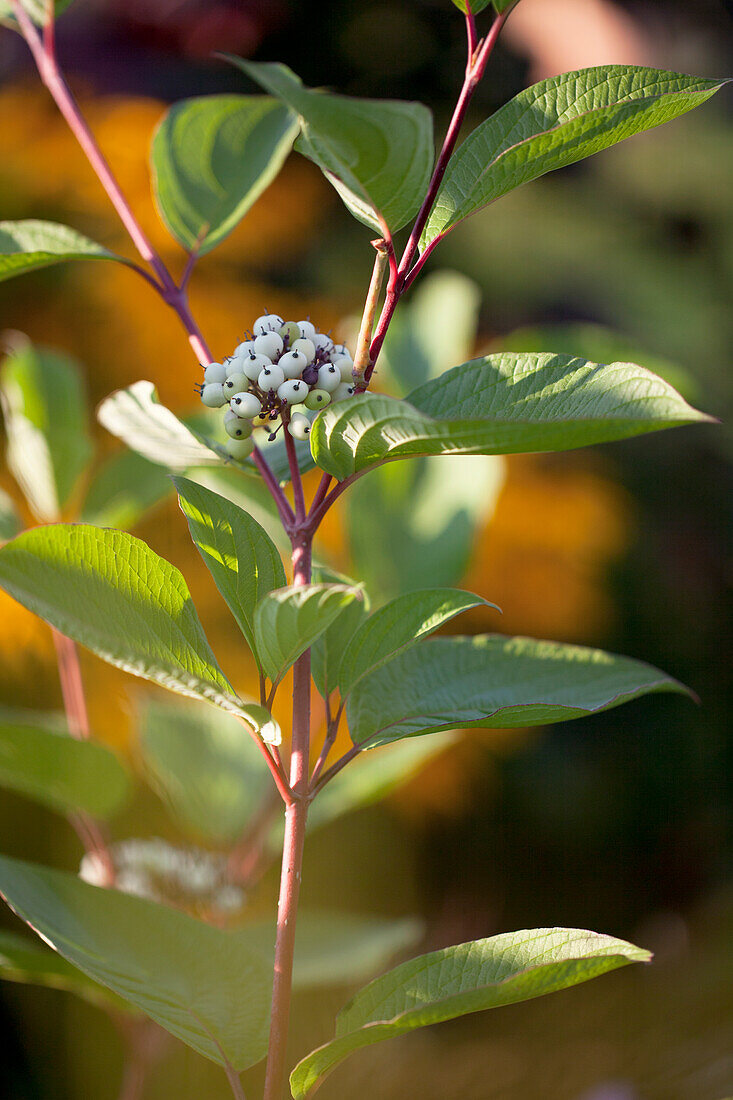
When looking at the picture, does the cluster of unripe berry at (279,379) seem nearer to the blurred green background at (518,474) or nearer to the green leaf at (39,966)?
the green leaf at (39,966)

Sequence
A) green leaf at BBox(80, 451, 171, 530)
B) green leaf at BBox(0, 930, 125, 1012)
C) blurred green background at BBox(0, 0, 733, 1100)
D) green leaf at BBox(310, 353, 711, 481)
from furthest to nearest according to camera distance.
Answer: blurred green background at BBox(0, 0, 733, 1100) → green leaf at BBox(80, 451, 171, 530) → green leaf at BBox(0, 930, 125, 1012) → green leaf at BBox(310, 353, 711, 481)

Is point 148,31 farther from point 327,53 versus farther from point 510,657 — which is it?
point 510,657

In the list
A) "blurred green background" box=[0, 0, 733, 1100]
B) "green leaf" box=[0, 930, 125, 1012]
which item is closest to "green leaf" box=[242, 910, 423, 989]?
"green leaf" box=[0, 930, 125, 1012]

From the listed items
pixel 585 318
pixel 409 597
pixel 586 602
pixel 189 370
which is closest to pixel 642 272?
pixel 585 318

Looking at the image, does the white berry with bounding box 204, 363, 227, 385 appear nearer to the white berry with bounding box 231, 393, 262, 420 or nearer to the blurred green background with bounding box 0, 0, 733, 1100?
the white berry with bounding box 231, 393, 262, 420

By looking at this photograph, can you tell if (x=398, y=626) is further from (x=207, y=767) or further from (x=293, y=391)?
(x=207, y=767)
